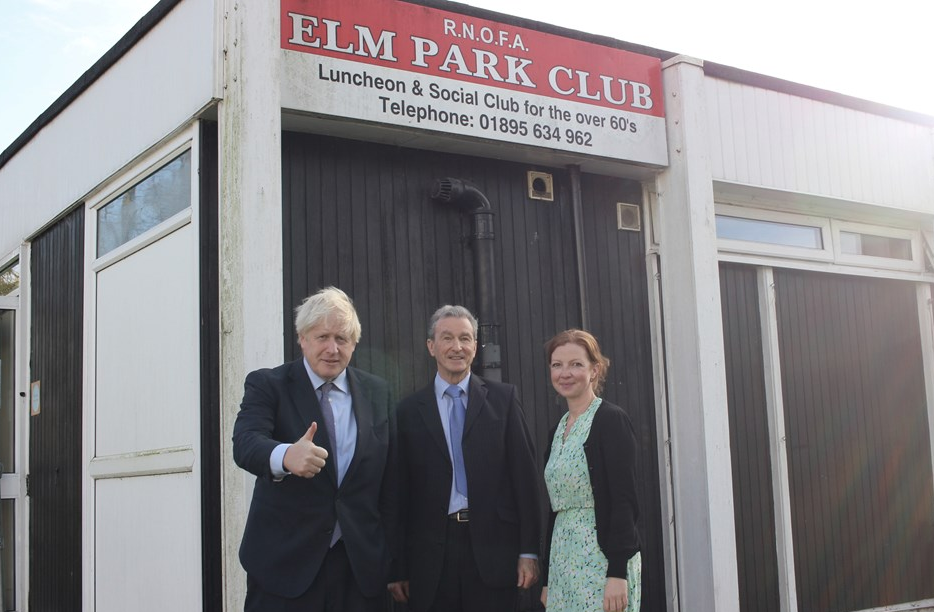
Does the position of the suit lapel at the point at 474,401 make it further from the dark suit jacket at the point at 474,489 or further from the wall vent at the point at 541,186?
the wall vent at the point at 541,186

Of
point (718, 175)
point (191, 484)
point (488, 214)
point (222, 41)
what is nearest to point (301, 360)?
point (191, 484)

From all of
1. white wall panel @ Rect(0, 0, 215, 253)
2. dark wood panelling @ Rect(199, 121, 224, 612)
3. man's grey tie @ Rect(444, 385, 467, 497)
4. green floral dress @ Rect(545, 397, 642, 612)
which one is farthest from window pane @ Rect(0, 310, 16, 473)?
green floral dress @ Rect(545, 397, 642, 612)

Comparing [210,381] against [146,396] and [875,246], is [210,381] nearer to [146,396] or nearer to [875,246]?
[146,396]

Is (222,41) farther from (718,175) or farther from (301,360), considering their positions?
(718,175)

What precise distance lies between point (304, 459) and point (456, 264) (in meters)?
3.16

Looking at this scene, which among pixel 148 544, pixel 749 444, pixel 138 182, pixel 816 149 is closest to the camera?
pixel 148 544

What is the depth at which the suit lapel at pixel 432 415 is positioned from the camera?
171 inches

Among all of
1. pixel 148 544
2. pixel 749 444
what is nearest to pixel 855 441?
pixel 749 444

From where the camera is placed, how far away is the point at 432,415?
4.41 m

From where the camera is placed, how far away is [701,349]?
22.4 feet

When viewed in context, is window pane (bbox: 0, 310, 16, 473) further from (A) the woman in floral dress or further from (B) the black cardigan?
(B) the black cardigan

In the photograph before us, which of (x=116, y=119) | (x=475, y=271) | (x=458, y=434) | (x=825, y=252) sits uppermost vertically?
(x=116, y=119)

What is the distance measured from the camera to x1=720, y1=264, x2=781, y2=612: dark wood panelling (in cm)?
749

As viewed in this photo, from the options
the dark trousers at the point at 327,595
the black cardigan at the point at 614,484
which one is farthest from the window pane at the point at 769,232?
the dark trousers at the point at 327,595
